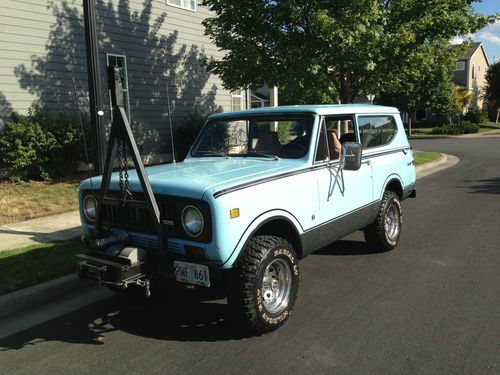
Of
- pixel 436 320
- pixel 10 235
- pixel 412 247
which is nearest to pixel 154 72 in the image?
pixel 10 235

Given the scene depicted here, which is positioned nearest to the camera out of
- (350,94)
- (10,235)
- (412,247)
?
(412,247)

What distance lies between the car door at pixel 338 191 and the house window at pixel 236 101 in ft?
40.1

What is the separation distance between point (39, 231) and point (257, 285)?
4.59 meters

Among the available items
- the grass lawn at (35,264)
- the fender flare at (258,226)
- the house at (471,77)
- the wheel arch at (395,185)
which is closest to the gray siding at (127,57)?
the grass lawn at (35,264)

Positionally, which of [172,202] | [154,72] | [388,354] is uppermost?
[154,72]

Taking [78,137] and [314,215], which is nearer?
[314,215]

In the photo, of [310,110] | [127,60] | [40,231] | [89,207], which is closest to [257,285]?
[89,207]

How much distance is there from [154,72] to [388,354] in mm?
12455

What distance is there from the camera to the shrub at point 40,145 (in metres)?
10.1

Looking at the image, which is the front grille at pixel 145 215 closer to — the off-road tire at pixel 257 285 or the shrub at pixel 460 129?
the off-road tire at pixel 257 285

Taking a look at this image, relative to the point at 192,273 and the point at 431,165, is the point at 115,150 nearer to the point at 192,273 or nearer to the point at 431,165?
the point at 192,273

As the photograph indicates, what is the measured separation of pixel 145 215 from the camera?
3.82 m

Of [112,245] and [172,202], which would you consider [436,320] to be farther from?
[112,245]

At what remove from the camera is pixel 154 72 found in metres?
14.3
